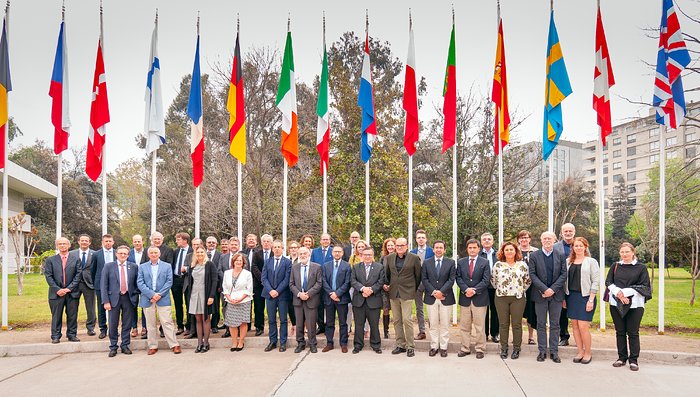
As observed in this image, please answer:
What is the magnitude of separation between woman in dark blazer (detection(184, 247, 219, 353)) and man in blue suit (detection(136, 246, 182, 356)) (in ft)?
1.35

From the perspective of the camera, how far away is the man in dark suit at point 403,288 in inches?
337

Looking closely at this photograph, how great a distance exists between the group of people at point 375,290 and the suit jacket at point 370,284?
0.02 meters

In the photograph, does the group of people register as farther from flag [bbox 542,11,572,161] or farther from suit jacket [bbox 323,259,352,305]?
flag [bbox 542,11,572,161]

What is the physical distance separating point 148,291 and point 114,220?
3996 cm

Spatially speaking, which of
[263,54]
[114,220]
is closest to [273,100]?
[263,54]

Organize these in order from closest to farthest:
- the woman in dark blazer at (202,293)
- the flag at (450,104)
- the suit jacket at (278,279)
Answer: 1. the woman in dark blazer at (202,293)
2. the suit jacket at (278,279)
3. the flag at (450,104)

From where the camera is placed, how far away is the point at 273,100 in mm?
23469

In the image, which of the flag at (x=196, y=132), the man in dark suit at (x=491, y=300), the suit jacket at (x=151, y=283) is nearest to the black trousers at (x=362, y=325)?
the man in dark suit at (x=491, y=300)

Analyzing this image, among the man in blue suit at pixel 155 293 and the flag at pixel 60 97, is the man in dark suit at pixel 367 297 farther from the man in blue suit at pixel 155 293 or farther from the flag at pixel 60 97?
the flag at pixel 60 97

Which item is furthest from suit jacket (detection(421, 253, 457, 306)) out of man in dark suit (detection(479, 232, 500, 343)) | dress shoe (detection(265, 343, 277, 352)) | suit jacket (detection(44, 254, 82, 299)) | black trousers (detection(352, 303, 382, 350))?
suit jacket (detection(44, 254, 82, 299))

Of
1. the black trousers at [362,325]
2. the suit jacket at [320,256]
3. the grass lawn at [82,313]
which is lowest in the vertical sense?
the grass lawn at [82,313]

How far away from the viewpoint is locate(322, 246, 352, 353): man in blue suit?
8836mm

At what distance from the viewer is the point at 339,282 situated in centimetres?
895

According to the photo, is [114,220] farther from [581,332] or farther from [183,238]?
[581,332]
